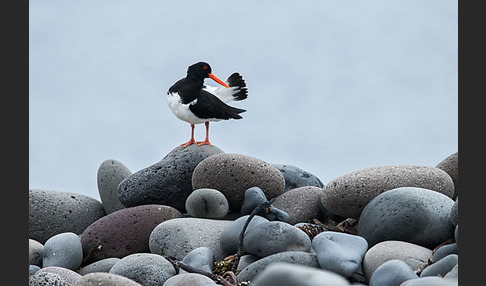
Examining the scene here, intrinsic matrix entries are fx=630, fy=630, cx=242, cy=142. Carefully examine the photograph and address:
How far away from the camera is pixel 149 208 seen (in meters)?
6.25

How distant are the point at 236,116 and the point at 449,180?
2.29 meters

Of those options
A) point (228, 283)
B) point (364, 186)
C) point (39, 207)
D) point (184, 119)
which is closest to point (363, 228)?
point (364, 186)

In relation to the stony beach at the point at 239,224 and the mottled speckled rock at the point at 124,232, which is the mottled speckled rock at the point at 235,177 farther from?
the mottled speckled rock at the point at 124,232

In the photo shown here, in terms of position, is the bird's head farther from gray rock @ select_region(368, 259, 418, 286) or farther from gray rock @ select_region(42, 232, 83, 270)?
gray rock @ select_region(368, 259, 418, 286)

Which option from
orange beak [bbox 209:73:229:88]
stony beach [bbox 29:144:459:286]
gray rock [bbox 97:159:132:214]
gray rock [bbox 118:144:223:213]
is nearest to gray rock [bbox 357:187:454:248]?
stony beach [bbox 29:144:459:286]

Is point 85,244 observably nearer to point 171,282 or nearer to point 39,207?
point 39,207

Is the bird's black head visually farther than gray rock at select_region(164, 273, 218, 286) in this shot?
Yes

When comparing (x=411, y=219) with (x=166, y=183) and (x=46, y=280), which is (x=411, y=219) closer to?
(x=166, y=183)

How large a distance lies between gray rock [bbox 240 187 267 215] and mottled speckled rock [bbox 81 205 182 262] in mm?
760

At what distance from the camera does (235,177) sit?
6.21 meters

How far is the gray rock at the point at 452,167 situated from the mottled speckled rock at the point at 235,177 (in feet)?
5.62

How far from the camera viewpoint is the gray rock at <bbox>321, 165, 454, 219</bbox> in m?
5.68

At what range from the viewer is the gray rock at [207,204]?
5.98 m

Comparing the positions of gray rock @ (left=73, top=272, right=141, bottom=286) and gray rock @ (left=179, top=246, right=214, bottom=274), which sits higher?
gray rock @ (left=73, top=272, right=141, bottom=286)
